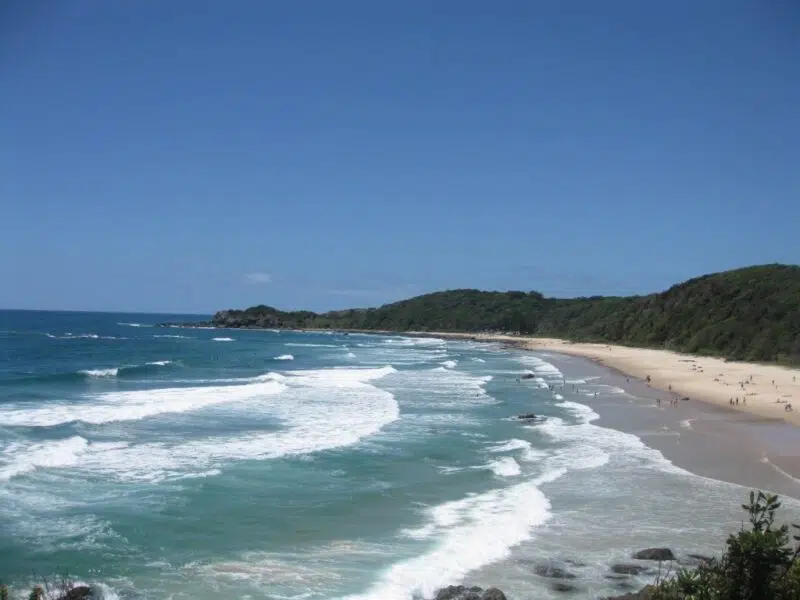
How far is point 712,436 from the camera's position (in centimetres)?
2453

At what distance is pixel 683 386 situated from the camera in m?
41.1

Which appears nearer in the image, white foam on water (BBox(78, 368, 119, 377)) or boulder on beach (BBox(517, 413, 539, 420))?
boulder on beach (BBox(517, 413, 539, 420))

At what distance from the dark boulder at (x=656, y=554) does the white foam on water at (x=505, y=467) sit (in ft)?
21.4

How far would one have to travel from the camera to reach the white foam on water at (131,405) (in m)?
27.4

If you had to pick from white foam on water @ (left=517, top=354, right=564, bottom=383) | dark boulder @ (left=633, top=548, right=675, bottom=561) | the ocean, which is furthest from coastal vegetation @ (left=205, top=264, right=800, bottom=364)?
dark boulder @ (left=633, top=548, right=675, bottom=561)

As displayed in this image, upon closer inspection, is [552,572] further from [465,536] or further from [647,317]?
[647,317]

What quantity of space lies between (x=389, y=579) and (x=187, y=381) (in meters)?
34.5

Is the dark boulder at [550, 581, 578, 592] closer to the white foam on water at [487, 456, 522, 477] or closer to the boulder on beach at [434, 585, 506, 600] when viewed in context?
the boulder on beach at [434, 585, 506, 600]

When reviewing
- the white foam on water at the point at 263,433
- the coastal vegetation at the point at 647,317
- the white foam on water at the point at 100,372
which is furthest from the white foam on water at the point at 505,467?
the coastal vegetation at the point at 647,317

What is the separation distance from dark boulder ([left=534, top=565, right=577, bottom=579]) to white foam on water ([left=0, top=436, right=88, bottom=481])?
13.2m

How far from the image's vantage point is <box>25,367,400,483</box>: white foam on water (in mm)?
19656

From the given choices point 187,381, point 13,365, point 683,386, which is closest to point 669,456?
point 683,386

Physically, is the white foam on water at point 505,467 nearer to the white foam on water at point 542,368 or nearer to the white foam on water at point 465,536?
the white foam on water at point 465,536

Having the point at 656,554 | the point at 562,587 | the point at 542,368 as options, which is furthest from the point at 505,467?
the point at 542,368
